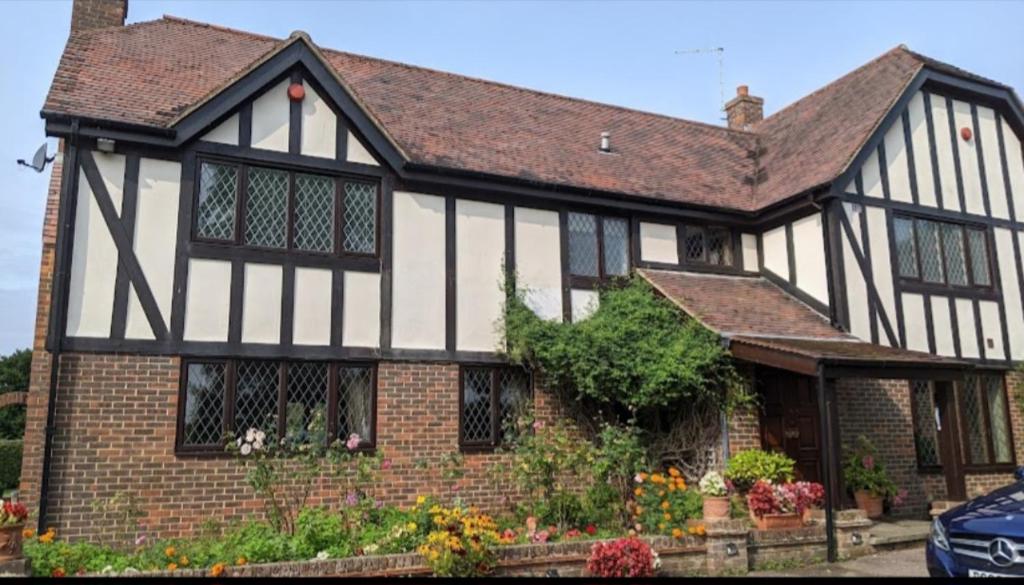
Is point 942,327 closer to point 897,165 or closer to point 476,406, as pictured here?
point 897,165

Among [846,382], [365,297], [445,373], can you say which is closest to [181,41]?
[365,297]

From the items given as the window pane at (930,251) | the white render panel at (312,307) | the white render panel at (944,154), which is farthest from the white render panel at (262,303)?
the white render panel at (944,154)

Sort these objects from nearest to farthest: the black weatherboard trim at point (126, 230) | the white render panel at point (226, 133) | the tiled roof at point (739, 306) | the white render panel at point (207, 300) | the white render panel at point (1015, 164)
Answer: the black weatherboard trim at point (126, 230)
the white render panel at point (207, 300)
the white render panel at point (226, 133)
the tiled roof at point (739, 306)
the white render panel at point (1015, 164)

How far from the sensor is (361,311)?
459 inches

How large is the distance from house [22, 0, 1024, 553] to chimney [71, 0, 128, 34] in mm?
37

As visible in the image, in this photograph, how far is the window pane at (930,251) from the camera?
14734 mm

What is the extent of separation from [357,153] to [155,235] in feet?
10.2

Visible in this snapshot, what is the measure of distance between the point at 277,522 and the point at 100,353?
3077 millimetres

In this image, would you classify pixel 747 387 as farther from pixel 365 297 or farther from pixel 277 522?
pixel 277 522

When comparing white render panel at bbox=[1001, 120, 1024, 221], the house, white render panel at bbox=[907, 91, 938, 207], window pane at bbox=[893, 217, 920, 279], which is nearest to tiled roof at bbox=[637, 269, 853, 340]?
the house

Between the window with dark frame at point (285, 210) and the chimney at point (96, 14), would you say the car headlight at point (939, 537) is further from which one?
the chimney at point (96, 14)

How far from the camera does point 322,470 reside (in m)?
10.9

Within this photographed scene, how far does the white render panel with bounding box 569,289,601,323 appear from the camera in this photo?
1320cm

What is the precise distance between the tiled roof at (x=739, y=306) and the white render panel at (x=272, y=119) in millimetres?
6214
